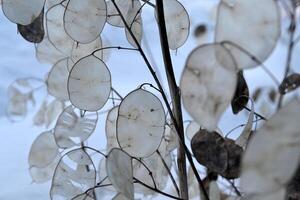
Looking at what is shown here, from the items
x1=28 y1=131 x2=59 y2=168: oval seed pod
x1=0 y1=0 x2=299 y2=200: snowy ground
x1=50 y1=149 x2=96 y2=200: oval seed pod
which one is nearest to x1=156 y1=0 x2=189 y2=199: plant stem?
x1=50 y1=149 x2=96 y2=200: oval seed pod

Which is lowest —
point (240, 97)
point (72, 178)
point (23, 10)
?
point (72, 178)

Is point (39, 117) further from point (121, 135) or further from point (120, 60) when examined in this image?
point (121, 135)

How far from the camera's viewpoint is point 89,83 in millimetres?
603

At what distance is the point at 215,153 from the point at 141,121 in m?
0.09

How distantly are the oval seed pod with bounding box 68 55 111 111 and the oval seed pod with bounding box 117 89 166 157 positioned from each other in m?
0.05

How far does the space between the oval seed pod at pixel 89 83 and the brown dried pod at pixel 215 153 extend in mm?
135

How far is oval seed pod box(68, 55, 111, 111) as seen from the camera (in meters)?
0.60

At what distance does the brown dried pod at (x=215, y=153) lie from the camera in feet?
1.71

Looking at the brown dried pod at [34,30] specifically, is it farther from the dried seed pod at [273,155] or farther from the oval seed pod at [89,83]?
the dried seed pod at [273,155]

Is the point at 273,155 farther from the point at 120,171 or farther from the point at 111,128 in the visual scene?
the point at 111,128

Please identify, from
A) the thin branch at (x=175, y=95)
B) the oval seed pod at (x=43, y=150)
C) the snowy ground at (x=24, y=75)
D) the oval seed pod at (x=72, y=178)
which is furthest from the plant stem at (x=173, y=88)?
the snowy ground at (x=24, y=75)

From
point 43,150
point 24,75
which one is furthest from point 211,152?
point 24,75

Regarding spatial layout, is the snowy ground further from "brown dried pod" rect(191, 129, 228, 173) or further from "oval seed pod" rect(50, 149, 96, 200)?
"brown dried pod" rect(191, 129, 228, 173)

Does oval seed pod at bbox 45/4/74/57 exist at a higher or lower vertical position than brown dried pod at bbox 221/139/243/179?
higher
